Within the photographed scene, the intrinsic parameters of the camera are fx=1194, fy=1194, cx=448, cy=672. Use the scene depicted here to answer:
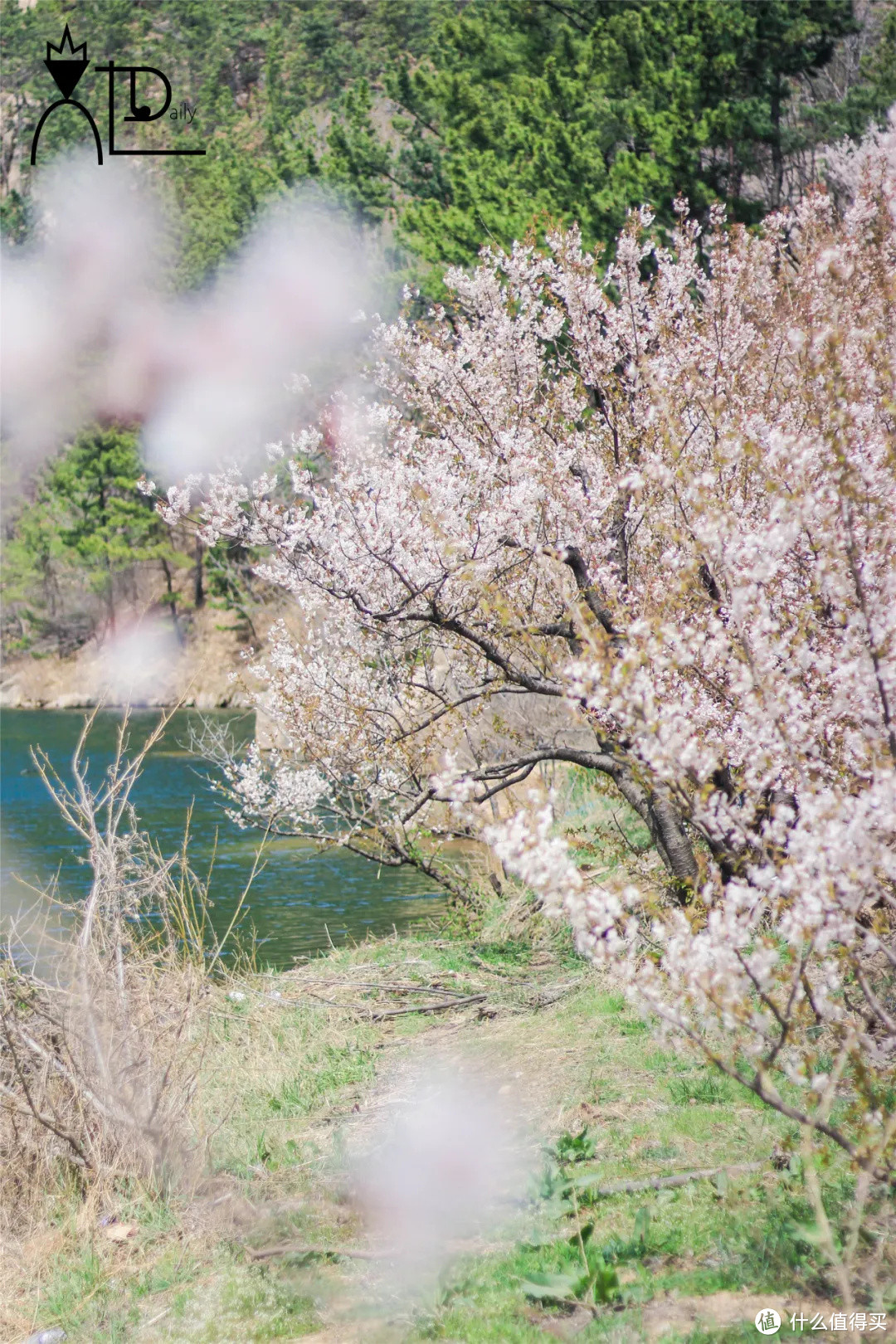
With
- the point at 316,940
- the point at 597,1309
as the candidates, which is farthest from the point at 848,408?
the point at 316,940

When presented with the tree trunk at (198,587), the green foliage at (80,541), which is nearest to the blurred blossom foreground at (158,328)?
the green foliage at (80,541)

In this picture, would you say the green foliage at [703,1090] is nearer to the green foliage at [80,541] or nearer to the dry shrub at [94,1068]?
the dry shrub at [94,1068]

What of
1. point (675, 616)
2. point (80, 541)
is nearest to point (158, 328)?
point (80, 541)

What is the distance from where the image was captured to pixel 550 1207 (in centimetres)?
446

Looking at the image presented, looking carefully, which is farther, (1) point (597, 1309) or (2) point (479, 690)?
(2) point (479, 690)

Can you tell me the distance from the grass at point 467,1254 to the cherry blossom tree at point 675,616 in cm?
39

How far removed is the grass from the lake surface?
2.24 m

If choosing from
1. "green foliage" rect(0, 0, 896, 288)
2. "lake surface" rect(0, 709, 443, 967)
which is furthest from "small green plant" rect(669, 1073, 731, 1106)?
"green foliage" rect(0, 0, 896, 288)

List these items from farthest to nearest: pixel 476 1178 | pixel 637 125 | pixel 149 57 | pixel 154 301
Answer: pixel 149 57, pixel 154 301, pixel 637 125, pixel 476 1178

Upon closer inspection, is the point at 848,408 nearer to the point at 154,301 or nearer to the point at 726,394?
the point at 726,394

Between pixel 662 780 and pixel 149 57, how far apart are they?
66.2m

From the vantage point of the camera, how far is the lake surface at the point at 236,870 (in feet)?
43.0

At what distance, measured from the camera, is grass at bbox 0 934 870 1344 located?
12.7 feet

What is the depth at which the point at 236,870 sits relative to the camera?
1614cm
